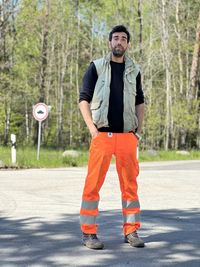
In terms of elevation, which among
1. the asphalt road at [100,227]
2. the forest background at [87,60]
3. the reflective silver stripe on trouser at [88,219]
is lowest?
the asphalt road at [100,227]

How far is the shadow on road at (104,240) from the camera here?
489 cm

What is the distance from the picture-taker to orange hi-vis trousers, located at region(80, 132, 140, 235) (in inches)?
213

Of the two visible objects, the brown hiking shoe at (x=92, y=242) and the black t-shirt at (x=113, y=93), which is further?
the black t-shirt at (x=113, y=93)

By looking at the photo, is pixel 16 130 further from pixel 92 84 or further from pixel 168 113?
pixel 92 84

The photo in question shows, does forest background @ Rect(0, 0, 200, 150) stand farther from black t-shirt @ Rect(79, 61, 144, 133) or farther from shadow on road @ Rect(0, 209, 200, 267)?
black t-shirt @ Rect(79, 61, 144, 133)

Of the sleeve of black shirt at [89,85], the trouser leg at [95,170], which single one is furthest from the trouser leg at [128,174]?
the sleeve of black shirt at [89,85]

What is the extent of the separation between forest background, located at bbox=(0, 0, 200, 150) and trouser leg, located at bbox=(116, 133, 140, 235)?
28.7 meters

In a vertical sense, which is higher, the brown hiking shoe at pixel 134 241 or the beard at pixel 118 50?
the beard at pixel 118 50

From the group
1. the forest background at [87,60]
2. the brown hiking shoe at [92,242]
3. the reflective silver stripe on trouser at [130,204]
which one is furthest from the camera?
the forest background at [87,60]

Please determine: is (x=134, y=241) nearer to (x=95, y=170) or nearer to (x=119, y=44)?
(x=95, y=170)

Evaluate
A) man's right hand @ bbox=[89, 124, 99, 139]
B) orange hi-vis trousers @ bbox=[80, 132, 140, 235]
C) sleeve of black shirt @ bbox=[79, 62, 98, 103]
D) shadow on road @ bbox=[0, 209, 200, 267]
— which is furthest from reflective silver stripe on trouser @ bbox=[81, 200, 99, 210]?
sleeve of black shirt @ bbox=[79, 62, 98, 103]

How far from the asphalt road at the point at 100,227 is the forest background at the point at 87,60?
24089mm

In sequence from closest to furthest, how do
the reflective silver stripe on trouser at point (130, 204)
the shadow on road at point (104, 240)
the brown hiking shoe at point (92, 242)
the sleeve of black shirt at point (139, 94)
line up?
the shadow on road at point (104, 240), the brown hiking shoe at point (92, 242), the reflective silver stripe on trouser at point (130, 204), the sleeve of black shirt at point (139, 94)

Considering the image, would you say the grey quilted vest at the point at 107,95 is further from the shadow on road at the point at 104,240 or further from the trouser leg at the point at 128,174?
the shadow on road at the point at 104,240
